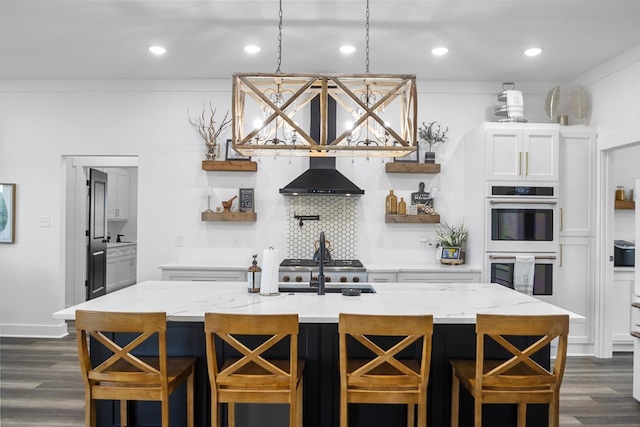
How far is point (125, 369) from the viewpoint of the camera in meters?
2.27

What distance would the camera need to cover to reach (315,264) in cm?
461

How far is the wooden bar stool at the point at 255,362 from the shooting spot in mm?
2064

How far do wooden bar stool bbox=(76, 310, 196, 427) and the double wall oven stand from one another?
3.34 m

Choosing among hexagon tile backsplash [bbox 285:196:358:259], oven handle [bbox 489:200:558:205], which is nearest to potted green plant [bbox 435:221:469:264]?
oven handle [bbox 489:200:558:205]

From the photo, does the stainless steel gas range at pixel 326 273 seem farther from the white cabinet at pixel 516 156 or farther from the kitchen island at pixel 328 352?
the kitchen island at pixel 328 352

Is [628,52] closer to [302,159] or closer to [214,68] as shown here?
[302,159]

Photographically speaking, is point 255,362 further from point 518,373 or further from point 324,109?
point 324,109

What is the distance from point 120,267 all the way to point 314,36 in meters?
5.63

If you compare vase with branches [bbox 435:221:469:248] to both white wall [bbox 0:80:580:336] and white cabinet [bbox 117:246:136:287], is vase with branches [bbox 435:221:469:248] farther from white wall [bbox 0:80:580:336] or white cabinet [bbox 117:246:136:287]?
white cabinet [bbox 117:246:136:287]

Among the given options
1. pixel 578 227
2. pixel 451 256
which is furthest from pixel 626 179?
pixel 451 256

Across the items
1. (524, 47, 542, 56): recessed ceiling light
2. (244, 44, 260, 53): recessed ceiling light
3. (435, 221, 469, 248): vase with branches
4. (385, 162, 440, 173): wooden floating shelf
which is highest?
(244, 44, 260, 53): recessed ceiling light

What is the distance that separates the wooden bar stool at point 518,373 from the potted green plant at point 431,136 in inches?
122

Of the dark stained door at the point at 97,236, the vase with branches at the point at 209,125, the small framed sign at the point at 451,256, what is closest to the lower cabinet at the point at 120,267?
the dark stained door at the point at 97,236

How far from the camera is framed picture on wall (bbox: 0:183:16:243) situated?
522cm
